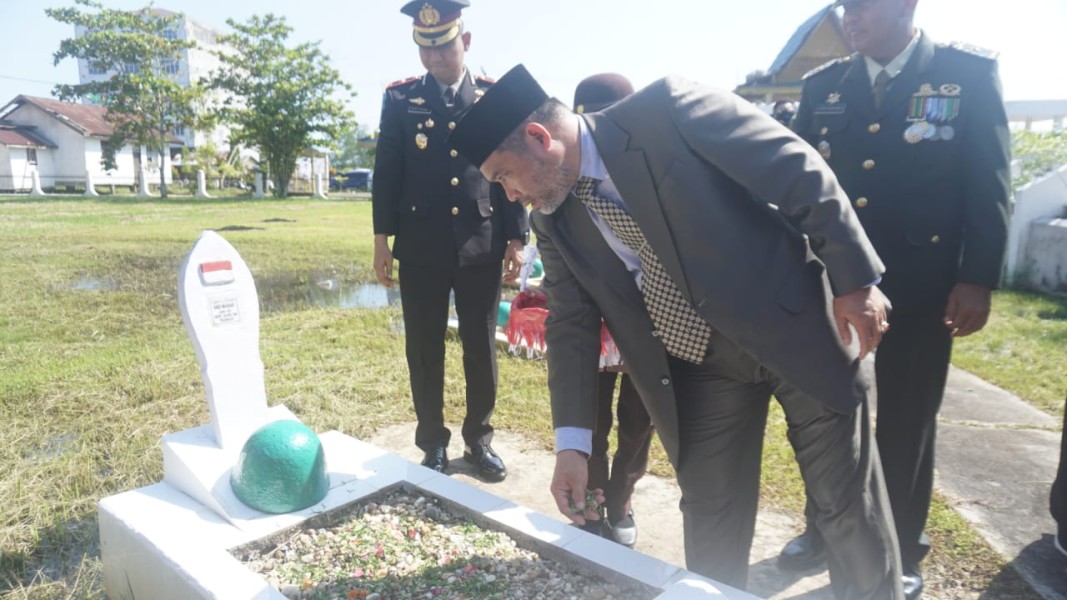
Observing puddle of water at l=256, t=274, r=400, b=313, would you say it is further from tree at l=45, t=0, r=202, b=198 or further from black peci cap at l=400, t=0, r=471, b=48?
tree at l=45, t=0, r=202, b=198

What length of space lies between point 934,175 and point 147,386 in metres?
4.72

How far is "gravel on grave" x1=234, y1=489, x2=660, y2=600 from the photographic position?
2180mm

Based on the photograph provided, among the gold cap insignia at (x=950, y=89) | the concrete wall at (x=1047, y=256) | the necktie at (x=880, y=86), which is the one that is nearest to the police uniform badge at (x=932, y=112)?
the gold cap insignia at (x=950, y=89)

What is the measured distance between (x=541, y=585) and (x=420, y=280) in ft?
5.92

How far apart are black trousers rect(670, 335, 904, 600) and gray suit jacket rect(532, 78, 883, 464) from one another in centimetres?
15

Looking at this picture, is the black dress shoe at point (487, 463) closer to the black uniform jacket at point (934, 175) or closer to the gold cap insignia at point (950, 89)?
the black uniform jacket at point (934, 175)

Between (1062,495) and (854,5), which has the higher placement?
(854,5)

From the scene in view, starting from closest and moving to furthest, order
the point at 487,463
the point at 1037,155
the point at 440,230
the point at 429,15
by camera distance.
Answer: the point at 429,15, the point at 440,230, the point at 487,463, the point at 1037,155

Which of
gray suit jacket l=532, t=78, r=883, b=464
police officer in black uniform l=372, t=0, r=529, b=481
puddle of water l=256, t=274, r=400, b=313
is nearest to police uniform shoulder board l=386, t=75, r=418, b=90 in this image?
police officer in black uniform l=372, t=0, r=529, b=481

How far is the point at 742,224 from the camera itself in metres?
1.74

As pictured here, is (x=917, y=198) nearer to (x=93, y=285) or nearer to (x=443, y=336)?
(x=443, y=336)

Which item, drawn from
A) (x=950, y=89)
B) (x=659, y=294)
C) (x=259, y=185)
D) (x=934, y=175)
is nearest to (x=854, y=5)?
(x=950, y=89)

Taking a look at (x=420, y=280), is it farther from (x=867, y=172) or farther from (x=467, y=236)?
(x=867, y=172)

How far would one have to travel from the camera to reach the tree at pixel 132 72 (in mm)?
32219
